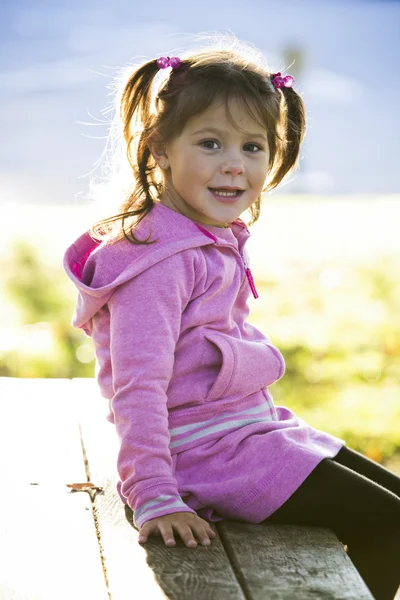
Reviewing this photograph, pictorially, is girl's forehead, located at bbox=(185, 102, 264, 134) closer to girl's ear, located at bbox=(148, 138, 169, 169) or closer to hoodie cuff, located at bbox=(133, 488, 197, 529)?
girl's ear, located at bbox=(148, 138, 169, 169)

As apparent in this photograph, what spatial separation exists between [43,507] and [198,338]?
0.47 metres

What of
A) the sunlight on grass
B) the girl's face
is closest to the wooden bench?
the girl's face

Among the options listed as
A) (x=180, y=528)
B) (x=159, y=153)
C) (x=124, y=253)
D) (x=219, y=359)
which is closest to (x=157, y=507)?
(x=180, y=528)

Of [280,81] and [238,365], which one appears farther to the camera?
[280,81]

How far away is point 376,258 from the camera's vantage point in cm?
631

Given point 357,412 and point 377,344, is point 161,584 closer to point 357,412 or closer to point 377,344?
point 357,412

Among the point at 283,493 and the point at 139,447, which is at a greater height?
the point at 139,447

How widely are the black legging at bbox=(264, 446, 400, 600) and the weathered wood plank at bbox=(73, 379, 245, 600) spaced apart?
0.68 feet

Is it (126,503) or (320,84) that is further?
(320,84)

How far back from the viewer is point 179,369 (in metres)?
1.72

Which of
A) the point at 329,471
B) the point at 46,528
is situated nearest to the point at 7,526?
the point at 46,528

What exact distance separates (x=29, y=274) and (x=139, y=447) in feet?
11.1

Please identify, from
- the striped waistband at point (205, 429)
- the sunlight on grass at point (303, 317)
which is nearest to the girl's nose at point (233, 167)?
the striped waistband at point (205, 429)

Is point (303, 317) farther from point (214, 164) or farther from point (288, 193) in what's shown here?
point (214, 164)
